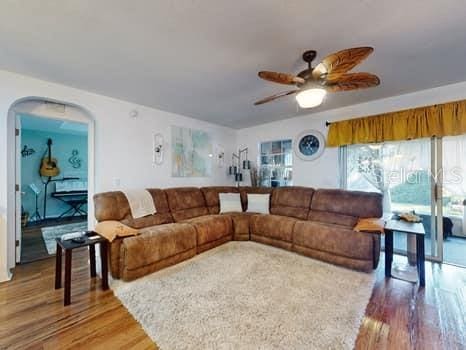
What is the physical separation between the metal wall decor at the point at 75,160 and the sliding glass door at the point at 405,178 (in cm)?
692

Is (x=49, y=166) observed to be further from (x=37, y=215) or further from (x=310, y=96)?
(x=310, y=96)

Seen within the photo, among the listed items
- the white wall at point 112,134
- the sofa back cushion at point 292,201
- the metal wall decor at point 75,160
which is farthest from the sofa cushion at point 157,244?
the metal wall decor at point 75,160

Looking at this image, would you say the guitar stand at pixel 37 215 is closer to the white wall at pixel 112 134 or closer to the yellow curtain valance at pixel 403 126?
the white wall at pixel 112 134

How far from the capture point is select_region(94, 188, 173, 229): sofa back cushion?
9.07 ft

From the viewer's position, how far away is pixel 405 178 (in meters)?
3.17

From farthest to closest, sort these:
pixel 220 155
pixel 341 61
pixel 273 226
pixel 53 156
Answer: pixel 53 156 → pixel 220 155 → pixel 273 226 → pixel 341 61

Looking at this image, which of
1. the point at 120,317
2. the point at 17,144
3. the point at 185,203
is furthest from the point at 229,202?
the point at 17,144

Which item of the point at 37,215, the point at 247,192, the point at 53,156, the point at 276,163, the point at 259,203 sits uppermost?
the point at 53,156

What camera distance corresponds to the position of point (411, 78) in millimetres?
2559

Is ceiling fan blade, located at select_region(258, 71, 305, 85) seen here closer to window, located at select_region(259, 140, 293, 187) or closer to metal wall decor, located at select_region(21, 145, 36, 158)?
window, located at select_region(259, 140, 293, 187)

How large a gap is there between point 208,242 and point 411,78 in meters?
3.42

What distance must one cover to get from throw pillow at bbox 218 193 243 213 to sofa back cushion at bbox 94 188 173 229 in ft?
3.61

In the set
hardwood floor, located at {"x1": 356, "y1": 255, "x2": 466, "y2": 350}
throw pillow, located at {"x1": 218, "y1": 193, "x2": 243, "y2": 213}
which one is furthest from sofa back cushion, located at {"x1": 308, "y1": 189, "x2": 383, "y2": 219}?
throw pillow, located at {"x1": 218, "y1": 193, "x2": 243, "y2": 213}

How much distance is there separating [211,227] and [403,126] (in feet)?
10.5
